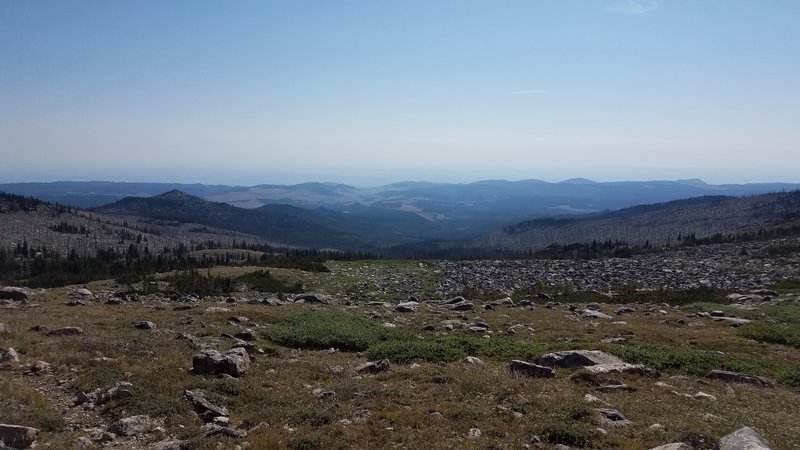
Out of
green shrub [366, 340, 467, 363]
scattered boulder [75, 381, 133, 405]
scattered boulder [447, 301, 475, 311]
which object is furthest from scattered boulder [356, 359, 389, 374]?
scattered boulder [447, 301, 475, 311]

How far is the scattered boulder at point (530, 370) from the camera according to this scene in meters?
17.1

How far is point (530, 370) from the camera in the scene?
17.5 metres

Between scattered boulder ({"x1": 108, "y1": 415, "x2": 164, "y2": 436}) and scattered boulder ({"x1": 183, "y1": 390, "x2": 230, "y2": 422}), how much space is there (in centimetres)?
103

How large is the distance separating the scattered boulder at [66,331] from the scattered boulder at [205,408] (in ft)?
32.9

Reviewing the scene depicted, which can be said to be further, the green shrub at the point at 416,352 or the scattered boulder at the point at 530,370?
the green shrub at the point at 416,352

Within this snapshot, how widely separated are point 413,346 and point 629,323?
15.7 metres

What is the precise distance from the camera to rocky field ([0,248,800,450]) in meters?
11.9

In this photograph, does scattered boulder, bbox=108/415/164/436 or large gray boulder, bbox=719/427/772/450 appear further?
scattered boulder, bbox=108/415/164/436

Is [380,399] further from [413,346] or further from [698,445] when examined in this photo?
[698,445]

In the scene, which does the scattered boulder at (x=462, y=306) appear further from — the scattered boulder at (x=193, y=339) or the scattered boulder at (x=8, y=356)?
the scattered boulder at (x=8, y=356)

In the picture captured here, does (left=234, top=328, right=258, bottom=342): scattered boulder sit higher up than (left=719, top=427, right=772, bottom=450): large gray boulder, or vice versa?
(left=719, top=427, right=772, bottom=450): large gray boulder

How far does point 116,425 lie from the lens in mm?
12445

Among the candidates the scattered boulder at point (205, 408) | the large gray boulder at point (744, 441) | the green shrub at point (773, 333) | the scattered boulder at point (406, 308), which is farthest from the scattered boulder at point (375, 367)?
the green shrub at point (773, 333)

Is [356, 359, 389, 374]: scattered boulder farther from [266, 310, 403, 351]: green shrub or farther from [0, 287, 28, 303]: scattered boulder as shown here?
[0, 287, 28, 303]: scattered boulder
